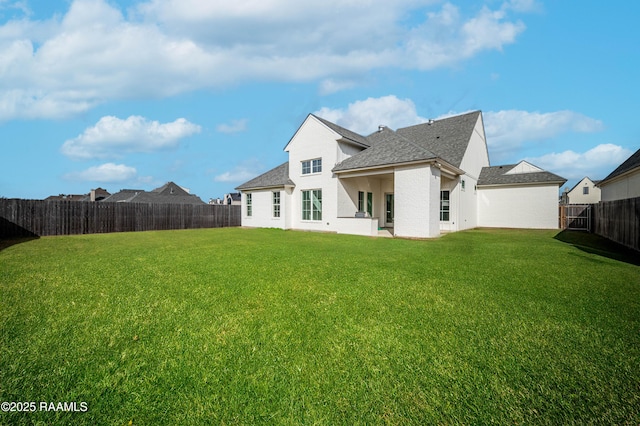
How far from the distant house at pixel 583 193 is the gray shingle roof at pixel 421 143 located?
42367 millimetres

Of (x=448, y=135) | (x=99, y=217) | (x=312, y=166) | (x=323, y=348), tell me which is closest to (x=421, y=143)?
(x=448, y=135)

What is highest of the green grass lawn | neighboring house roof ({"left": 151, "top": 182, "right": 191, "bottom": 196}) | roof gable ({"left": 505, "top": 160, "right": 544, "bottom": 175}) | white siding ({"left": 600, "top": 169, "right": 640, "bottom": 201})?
neighboring house roof ({"left": 151, "top": 182, "right": 191, "bottom": 196})

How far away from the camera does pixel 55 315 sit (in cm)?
361

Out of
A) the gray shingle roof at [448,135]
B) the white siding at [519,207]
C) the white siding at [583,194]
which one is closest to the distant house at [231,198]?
the gray shingle roof at [448,135]

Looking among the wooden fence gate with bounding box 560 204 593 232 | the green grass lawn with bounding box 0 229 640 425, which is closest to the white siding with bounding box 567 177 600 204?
the wooden fence gate with bounding box 560 204 593 232

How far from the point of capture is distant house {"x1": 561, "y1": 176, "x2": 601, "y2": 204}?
44531 millimetres

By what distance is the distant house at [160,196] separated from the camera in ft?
133

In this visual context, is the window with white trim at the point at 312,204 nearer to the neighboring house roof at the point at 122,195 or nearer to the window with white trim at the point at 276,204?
the window with white trim at the point at 276,204

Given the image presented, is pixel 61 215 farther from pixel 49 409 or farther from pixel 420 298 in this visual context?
pixel 420 298

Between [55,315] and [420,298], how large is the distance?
5240mm

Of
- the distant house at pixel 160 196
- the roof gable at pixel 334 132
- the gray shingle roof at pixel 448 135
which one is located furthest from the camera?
the distant house at pixel 160 196

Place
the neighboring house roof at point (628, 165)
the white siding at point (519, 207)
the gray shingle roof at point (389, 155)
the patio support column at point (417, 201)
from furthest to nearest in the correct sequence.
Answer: the white siding at point (519, 207)
the neighboring house roof at point (628, 165)
the gray shingle roof at point (389, 155)
the patio support column at point (417, 201)

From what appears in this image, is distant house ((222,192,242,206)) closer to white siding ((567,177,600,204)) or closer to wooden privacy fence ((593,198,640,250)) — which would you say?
wooden privacy fence ((593,198,640,250))

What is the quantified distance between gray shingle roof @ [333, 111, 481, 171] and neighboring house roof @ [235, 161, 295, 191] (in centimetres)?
444
